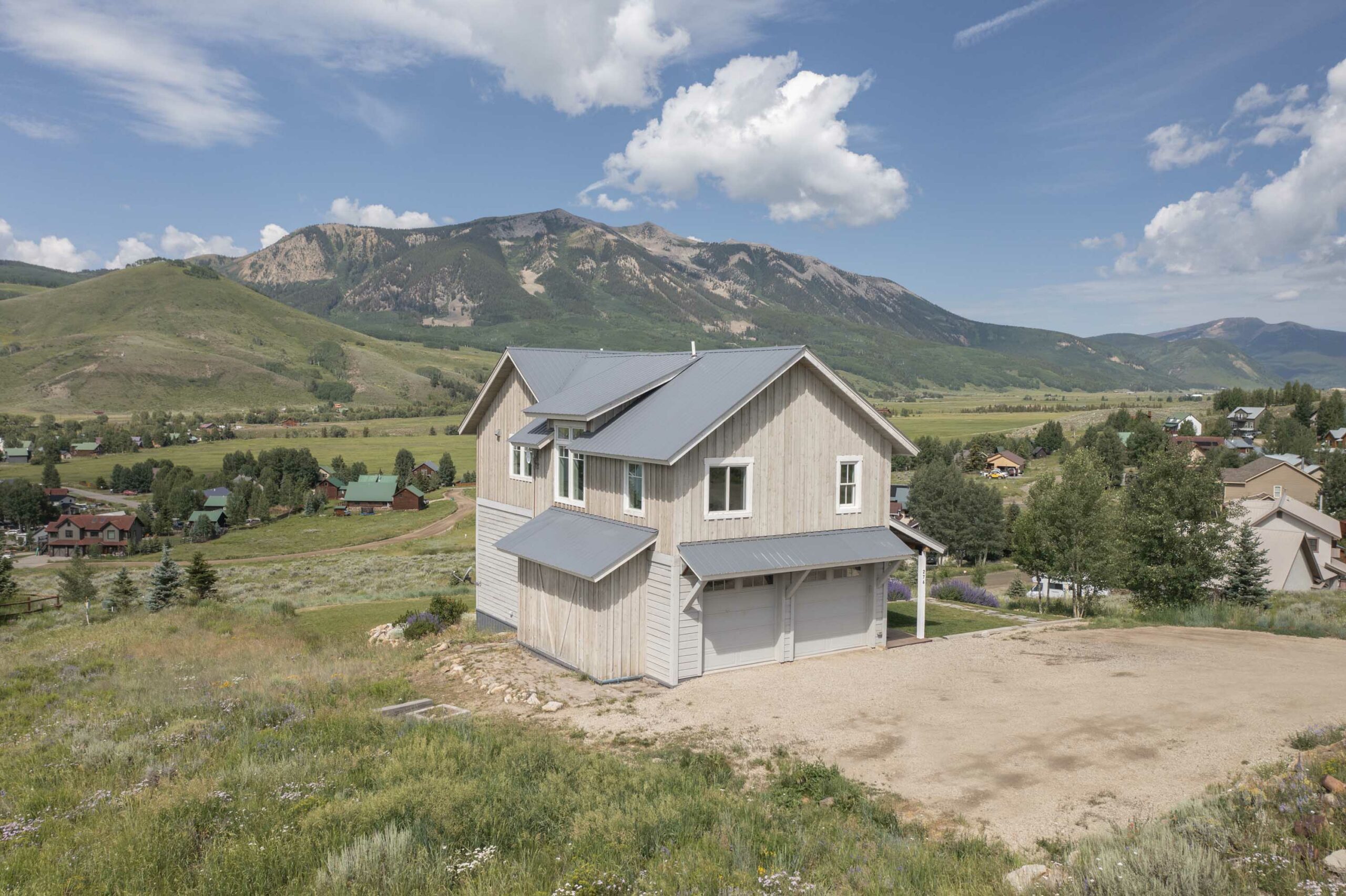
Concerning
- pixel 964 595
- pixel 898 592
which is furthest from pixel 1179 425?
pixel 898 592

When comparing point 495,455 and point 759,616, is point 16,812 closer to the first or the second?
point 759,616

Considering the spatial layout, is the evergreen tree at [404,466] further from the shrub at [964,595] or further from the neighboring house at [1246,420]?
the neighboring house at [1246,420]

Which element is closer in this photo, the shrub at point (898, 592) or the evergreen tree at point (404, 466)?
the shrub at point (898, 592)

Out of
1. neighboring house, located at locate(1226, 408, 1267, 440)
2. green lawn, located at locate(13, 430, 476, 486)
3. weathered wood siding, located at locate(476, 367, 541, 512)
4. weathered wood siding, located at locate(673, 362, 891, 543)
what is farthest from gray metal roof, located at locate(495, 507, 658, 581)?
neighboring house, located at locate(1226, 408, 1267, 440)

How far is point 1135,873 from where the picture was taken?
22.6 feet

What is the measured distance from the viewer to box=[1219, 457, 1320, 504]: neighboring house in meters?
79.1

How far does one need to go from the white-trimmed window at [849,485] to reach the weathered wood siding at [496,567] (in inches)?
388

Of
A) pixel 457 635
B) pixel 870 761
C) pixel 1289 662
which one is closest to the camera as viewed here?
pixel 870 761

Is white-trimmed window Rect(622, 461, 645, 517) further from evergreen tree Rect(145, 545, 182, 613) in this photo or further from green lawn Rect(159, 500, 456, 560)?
green lawn Rect(159, 500, 456, 560)

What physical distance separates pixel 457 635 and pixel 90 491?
132 meters

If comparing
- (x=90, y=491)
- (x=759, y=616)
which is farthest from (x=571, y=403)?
(x=90, y=491)

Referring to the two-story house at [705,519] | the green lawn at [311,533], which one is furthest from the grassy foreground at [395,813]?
the green lawn at [311,533]

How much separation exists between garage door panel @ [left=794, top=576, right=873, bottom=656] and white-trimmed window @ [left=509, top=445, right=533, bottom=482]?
9.44 metres

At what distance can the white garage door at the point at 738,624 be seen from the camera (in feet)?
62.5
